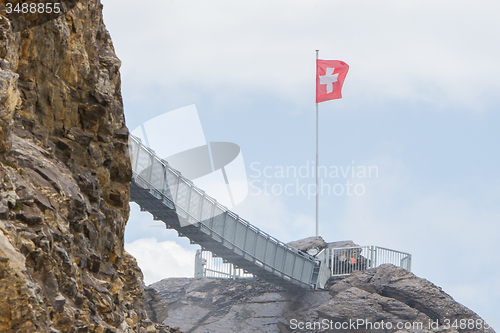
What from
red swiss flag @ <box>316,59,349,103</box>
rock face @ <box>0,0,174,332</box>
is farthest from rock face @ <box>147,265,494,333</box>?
rock face @ <box>0,0,174,332</box>

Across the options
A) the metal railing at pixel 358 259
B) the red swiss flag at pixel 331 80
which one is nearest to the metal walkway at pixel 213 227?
the metal railing at pixel 358 259

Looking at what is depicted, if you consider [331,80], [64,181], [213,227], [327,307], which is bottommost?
[327,307]

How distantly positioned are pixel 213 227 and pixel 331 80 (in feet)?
51.9

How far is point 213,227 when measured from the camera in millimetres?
26250

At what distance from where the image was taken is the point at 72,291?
29.3ft

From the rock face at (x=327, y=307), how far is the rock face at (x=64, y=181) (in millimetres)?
13746

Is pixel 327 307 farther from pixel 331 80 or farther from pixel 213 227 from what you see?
pixel 331 80

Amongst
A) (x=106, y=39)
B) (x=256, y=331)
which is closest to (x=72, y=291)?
(x=106, y=39)

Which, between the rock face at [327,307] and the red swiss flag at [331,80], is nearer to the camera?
the rock face at [327,307]

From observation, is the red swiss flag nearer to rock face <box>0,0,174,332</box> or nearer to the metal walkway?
the metal walkway

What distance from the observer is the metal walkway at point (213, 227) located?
23328mm

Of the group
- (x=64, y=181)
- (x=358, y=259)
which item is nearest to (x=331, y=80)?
(x=358, y=259)

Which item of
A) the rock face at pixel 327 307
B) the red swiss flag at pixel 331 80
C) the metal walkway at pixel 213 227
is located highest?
the red swiss flag at pixel 331 80

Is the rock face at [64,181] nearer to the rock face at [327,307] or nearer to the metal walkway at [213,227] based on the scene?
the metal walkway at [213,227]
